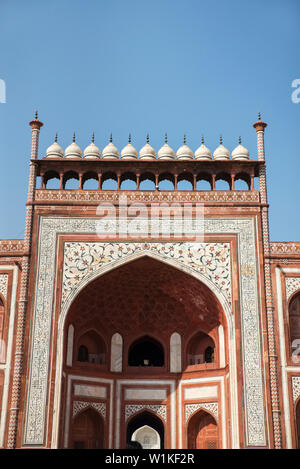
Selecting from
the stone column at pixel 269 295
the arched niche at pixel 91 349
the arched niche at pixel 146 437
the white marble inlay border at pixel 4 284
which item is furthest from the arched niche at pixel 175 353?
the white marble inlay border at pixel 4 284

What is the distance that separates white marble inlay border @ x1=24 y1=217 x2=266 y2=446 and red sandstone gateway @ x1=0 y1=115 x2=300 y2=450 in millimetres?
23

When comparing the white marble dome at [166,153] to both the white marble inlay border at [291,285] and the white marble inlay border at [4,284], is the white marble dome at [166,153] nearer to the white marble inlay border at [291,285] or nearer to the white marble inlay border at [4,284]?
the white marble inlay border at [291,285]

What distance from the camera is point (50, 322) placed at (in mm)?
15680

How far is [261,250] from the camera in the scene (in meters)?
16.2

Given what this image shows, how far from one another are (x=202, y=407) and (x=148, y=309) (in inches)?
106

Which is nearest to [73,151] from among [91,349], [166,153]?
[166,153]

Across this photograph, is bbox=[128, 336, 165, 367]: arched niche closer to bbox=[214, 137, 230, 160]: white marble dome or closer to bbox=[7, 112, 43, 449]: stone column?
bbox=[7, 112, 43, 449]: stone column

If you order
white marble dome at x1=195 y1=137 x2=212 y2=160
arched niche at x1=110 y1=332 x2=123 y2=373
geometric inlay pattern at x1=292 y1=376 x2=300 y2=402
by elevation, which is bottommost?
geometric inlay pattern at x1=292 y1=376 x2=300 y2=402

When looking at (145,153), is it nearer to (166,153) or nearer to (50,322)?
(166,153)

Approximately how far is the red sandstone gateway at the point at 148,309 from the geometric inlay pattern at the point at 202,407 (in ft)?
0.12

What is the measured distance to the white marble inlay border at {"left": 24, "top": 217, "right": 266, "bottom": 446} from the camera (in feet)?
49.1

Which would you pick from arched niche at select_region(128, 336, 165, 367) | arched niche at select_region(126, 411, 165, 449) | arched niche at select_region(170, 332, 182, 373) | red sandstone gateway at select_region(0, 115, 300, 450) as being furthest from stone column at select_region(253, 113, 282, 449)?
arched niche at select_region(126, 411, 165, 449)
